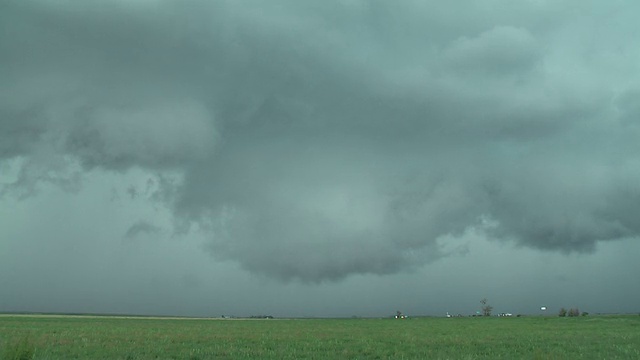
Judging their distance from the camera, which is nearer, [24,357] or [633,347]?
[24,357]

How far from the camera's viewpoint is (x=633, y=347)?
42188 mm

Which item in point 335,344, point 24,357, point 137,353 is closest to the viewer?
point 24,357

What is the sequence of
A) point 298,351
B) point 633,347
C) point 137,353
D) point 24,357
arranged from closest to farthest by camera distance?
point 24,357, point 137,353, point 298,351, point 633,347

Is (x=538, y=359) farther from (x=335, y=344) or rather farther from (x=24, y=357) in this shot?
(x=335, y=344)

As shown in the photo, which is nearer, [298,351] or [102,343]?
[298,351]

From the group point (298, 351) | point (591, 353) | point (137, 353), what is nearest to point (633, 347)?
point (591, 353)

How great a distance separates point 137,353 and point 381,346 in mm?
18219

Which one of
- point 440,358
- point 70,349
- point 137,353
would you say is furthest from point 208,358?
point 440,358

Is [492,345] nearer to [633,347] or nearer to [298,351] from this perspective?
[633,347]

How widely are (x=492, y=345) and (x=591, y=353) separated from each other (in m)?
7.94

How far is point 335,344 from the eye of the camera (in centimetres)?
4516

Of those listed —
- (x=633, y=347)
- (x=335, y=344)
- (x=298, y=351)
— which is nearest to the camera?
(x=298, y=351)

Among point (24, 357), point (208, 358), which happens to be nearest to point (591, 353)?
point (208, 358)

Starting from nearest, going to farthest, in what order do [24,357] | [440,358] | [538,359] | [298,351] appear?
[538,359] → [24,357] → [440,358] → [298,351]
